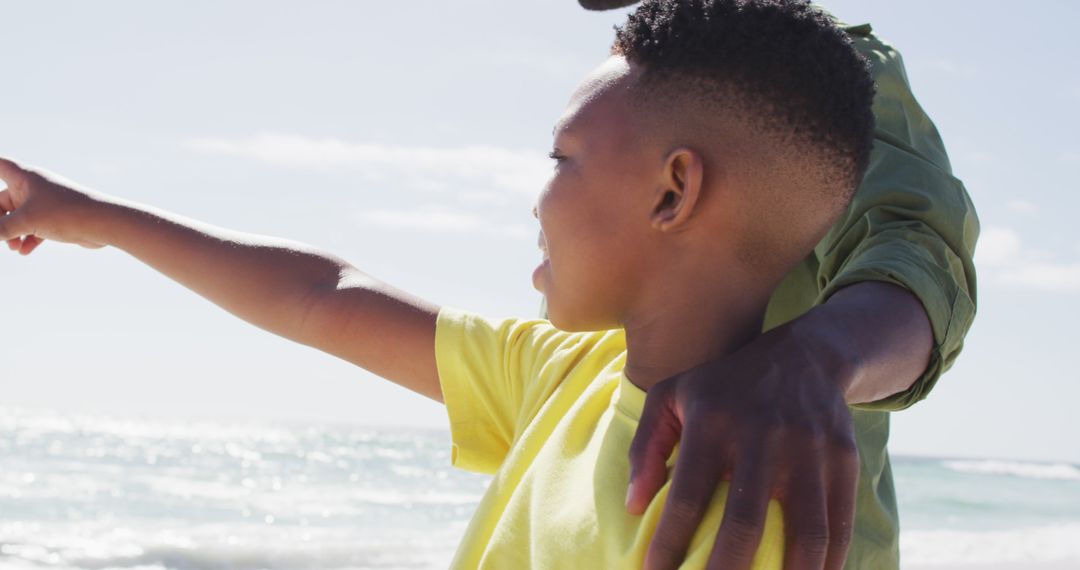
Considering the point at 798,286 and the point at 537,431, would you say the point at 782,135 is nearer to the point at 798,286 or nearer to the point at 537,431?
the point at 798,286

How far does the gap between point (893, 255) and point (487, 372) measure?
597 millimetres

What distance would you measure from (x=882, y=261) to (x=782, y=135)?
168 mm

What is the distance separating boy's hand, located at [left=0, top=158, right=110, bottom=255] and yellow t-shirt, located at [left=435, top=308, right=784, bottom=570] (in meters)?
0.62

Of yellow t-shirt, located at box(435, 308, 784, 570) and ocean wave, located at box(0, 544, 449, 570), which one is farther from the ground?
ocean wave, located at box(0, 544, 449, 570)

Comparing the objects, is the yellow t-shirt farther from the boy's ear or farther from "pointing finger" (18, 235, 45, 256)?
"pointing finger" (18, 235, 45, 256)

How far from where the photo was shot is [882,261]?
112cm

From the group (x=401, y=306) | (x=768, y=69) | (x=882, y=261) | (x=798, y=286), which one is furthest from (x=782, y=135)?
(x=401, y=306)

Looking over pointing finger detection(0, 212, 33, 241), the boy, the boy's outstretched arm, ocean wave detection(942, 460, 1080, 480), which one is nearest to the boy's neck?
the boy

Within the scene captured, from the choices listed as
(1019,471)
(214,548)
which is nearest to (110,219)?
(214,548)

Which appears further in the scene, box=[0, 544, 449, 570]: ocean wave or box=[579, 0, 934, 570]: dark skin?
box=[0, 544, 449, 570]: ocean wave

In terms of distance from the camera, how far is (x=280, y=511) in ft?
38.5

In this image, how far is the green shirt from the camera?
111cm

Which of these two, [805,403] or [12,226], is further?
[12,226]

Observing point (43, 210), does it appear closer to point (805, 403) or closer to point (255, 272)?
point (255, 272)
